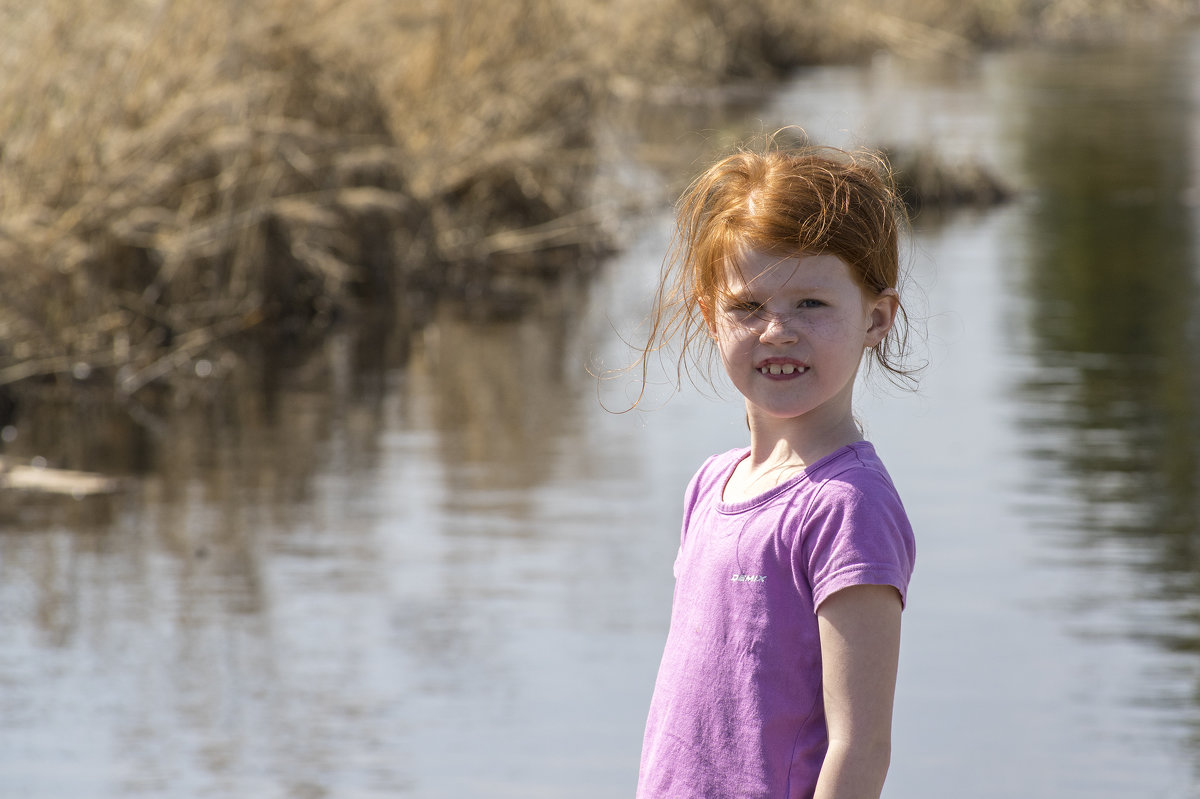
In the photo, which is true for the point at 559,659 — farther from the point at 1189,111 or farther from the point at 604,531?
the point at 1189,111

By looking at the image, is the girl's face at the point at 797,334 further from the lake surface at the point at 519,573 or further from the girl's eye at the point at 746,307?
the lake surface at the point at 519,573

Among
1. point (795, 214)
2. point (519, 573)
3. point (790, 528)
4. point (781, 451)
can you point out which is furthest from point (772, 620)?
point (519, 573)

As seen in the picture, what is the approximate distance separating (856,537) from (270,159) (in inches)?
368

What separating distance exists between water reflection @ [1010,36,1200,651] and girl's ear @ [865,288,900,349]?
395cm

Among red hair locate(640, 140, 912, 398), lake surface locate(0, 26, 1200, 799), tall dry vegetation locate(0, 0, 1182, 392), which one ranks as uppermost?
tall dry vegetation locate(0, 0, 1182, 392)

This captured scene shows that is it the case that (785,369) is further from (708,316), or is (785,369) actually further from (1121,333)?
(1121,333)

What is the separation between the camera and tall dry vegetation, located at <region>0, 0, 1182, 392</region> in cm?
918

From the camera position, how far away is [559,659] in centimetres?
552

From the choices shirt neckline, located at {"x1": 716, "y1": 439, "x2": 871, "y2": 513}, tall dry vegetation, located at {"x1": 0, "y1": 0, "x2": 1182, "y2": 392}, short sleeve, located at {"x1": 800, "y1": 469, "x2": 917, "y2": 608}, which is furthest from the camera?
tall dry vegetation, located at {"x1": 0, "y1": 0, "x2": 1182, "y2": 392}

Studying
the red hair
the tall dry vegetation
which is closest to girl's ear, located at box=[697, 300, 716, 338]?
the red hair

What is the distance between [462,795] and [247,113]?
6.60 m

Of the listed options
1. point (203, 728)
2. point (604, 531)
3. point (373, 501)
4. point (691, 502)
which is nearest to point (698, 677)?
point (691, 502)

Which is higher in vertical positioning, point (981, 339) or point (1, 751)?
point (981, 339)

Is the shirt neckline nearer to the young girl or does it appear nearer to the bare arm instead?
the young girl
